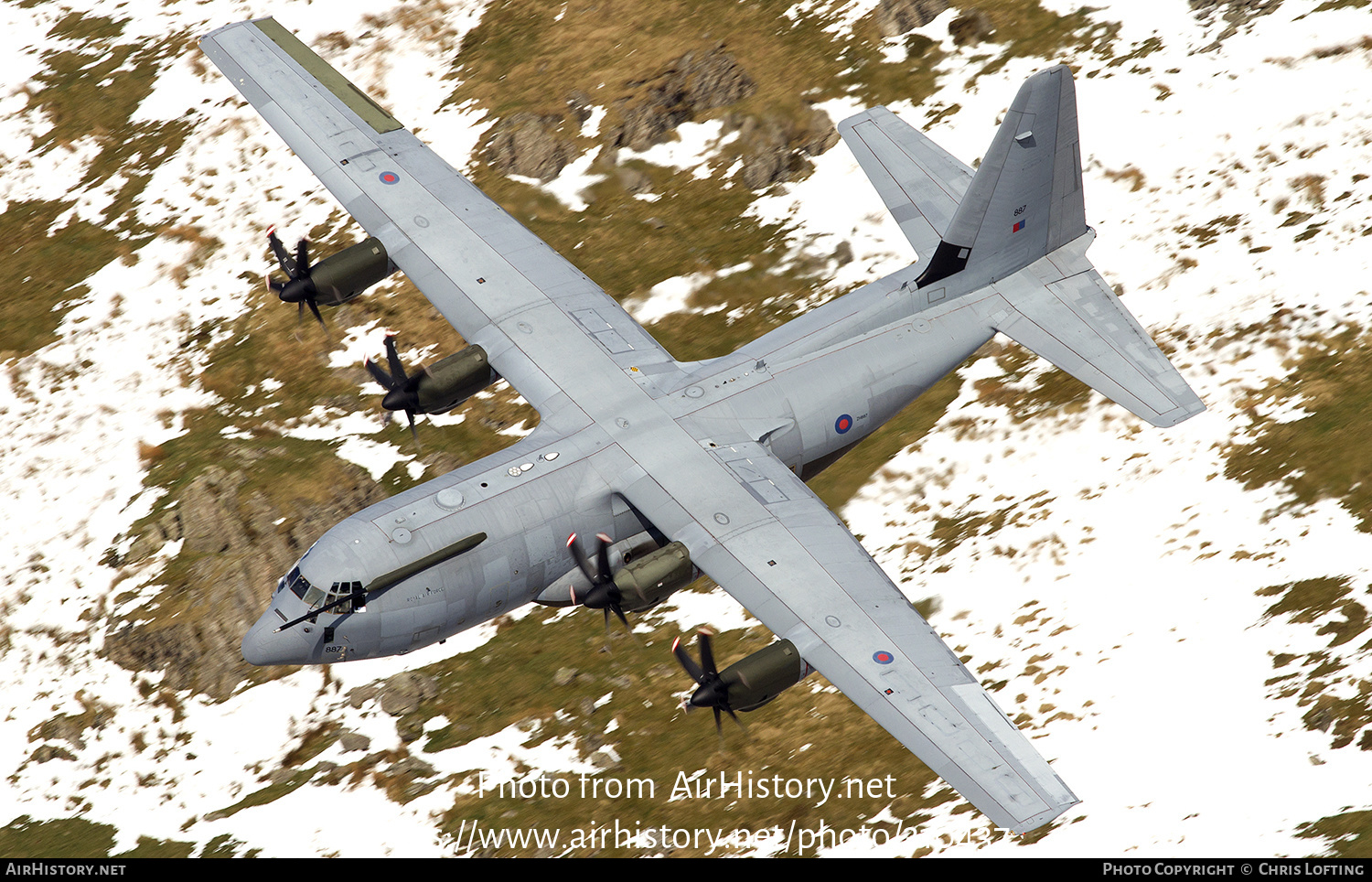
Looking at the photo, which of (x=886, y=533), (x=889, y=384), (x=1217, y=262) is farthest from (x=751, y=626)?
(x=1217, y=262)

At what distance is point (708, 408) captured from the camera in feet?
116

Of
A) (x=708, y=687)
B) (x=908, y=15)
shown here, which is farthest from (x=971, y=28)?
(x=708, y=687)

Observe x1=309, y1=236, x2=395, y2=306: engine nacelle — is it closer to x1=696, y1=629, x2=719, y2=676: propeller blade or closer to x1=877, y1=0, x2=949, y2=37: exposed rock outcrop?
x1=696, y1=629, x2=719, y2=676: propeller blade

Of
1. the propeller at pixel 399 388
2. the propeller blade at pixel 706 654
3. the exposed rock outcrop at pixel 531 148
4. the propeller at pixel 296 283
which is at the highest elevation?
the exposed rock outcrop at pixel 531 148

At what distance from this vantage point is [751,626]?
42.0m

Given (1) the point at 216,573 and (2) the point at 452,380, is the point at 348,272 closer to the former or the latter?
(2) the point at 452,380

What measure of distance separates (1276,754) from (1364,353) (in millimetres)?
14570

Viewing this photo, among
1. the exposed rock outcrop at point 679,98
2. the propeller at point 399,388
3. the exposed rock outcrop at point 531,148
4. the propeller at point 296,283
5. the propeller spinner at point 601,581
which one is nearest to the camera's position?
the propeller spinner at point 601,581

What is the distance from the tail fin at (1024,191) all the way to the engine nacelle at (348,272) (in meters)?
15.6

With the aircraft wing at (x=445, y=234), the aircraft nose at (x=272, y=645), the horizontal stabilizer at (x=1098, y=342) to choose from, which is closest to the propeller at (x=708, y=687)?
the aircraft wing at (x=445, y=234)

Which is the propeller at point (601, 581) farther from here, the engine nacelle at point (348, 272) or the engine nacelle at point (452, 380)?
the engine nacelle at point (348, 272)

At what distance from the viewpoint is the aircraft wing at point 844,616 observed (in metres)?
28.5

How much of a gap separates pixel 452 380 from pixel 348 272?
531 centimetres
